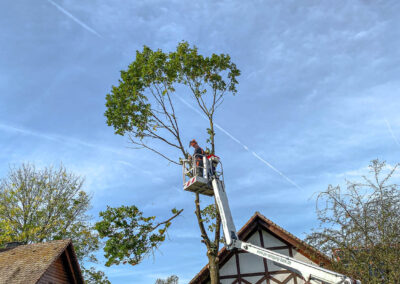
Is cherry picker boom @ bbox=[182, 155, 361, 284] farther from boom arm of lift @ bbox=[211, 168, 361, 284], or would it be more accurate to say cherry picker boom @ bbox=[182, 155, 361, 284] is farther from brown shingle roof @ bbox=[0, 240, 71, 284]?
brown shingle roof @ bbox=[0, 240, 71, 284]

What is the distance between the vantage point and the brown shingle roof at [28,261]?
804 inches

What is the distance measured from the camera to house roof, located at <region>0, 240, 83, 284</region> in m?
20.5

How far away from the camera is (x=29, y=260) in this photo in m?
22.0

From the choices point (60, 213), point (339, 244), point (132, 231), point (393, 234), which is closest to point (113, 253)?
point (132, 231)

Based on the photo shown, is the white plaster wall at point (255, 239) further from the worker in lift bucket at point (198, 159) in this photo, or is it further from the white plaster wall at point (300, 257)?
the worker in lift bucket at point (198, 159)

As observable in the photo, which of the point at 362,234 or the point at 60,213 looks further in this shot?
the point at 60,213

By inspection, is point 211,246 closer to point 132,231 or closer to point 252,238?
point 252,238

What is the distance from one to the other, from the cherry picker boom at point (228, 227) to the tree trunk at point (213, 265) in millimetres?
2336

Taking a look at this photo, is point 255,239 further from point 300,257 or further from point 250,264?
point 300,257

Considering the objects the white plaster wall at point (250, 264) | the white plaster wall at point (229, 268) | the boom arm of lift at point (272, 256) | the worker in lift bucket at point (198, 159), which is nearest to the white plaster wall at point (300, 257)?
the white plaster wall at point (250, 264)

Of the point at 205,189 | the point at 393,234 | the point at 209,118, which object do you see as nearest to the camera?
the point at 393,234

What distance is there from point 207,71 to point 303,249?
33.1 ft

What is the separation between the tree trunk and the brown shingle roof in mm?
9334

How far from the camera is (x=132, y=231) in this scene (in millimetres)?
18203
